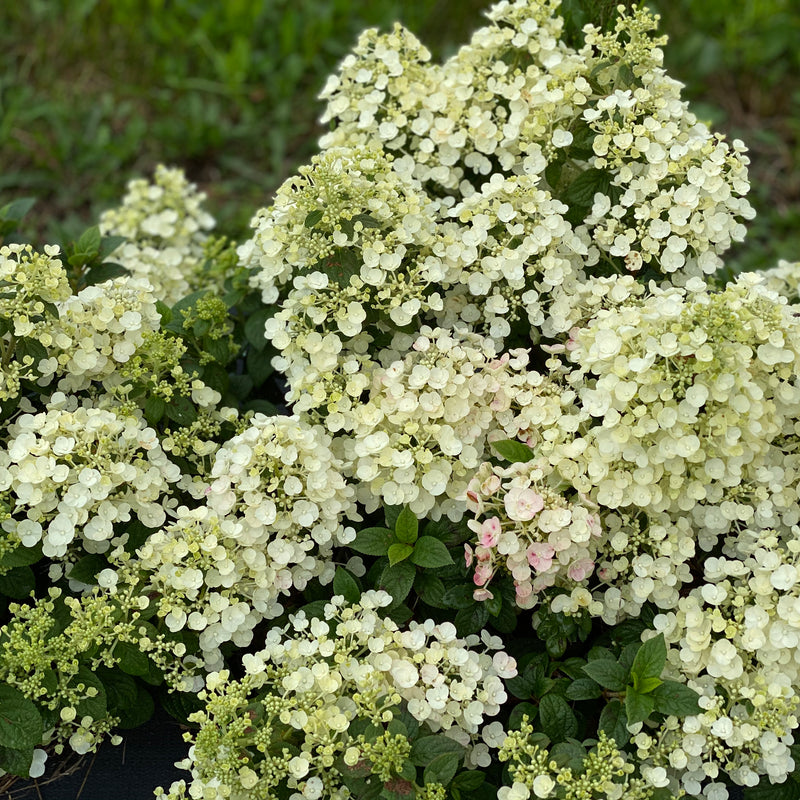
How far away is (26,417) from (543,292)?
941 mm

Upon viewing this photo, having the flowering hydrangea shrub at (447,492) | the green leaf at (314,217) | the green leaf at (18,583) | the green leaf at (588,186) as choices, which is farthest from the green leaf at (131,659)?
the green leaf at (588,186)

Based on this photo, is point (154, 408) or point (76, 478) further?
point (154, 408)

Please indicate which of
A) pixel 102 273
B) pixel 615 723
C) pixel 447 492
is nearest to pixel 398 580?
pixel 447 492

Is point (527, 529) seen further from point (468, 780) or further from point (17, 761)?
point (17, 761)

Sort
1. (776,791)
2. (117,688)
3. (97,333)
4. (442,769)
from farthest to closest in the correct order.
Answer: (97,333)
(117,688)
(776,791)
(442,769)

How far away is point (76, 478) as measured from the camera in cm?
165

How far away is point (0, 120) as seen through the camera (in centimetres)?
423

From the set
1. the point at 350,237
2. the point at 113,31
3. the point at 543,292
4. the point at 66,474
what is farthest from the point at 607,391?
the point at 113,31

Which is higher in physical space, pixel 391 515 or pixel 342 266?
pixel 342 266

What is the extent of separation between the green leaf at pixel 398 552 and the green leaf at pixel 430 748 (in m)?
0.28

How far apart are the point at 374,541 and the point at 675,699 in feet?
1.76

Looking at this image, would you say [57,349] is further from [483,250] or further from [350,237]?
[483,250]

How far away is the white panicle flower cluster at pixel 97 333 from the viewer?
1.79 metres

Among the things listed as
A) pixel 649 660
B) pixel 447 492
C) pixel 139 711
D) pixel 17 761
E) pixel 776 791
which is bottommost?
pixel 17 761
